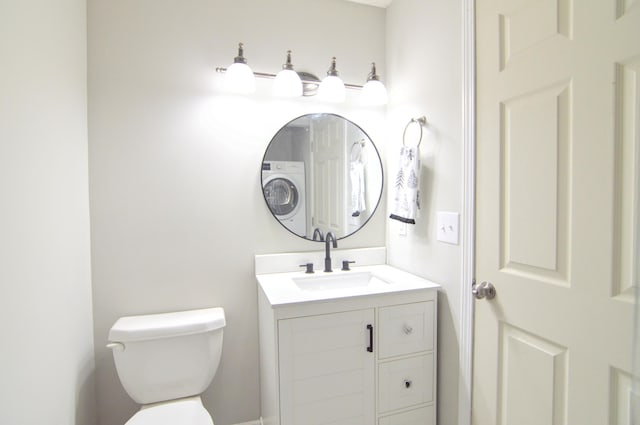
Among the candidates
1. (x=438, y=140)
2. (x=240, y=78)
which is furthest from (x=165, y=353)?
(x=438, y=140)

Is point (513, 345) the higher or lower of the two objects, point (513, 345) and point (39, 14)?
the lower

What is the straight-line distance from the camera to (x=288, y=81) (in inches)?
63.7

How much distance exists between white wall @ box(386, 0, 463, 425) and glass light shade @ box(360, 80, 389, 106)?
0.10 meters

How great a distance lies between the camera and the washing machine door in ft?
5.71

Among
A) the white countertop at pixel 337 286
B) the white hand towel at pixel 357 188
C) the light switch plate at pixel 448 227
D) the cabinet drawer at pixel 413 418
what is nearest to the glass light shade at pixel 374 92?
the white hand towel at pixel 357 188

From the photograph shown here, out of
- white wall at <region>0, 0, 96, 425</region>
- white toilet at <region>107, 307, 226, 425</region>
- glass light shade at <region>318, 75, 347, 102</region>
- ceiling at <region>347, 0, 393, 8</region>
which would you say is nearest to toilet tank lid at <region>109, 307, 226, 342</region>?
white toilet at <region>107, 307, 226, 425</region>

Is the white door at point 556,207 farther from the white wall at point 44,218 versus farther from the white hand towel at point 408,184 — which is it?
the white wall at point 44,218

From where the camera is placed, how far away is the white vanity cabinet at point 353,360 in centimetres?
125

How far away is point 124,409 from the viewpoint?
1.54m

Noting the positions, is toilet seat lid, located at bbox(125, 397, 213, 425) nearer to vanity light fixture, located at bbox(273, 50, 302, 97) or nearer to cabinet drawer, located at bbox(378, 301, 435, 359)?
cabinet drawer, located at bbox(378, 301, 435, 359)

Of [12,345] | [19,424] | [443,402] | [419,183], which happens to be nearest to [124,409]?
[19,424]

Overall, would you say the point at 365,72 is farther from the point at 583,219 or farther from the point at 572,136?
the point at 583,219

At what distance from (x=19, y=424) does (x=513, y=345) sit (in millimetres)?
1615

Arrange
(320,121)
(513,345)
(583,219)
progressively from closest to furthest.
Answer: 1. (583,219)
2. (513,345)
3. (320,121)
